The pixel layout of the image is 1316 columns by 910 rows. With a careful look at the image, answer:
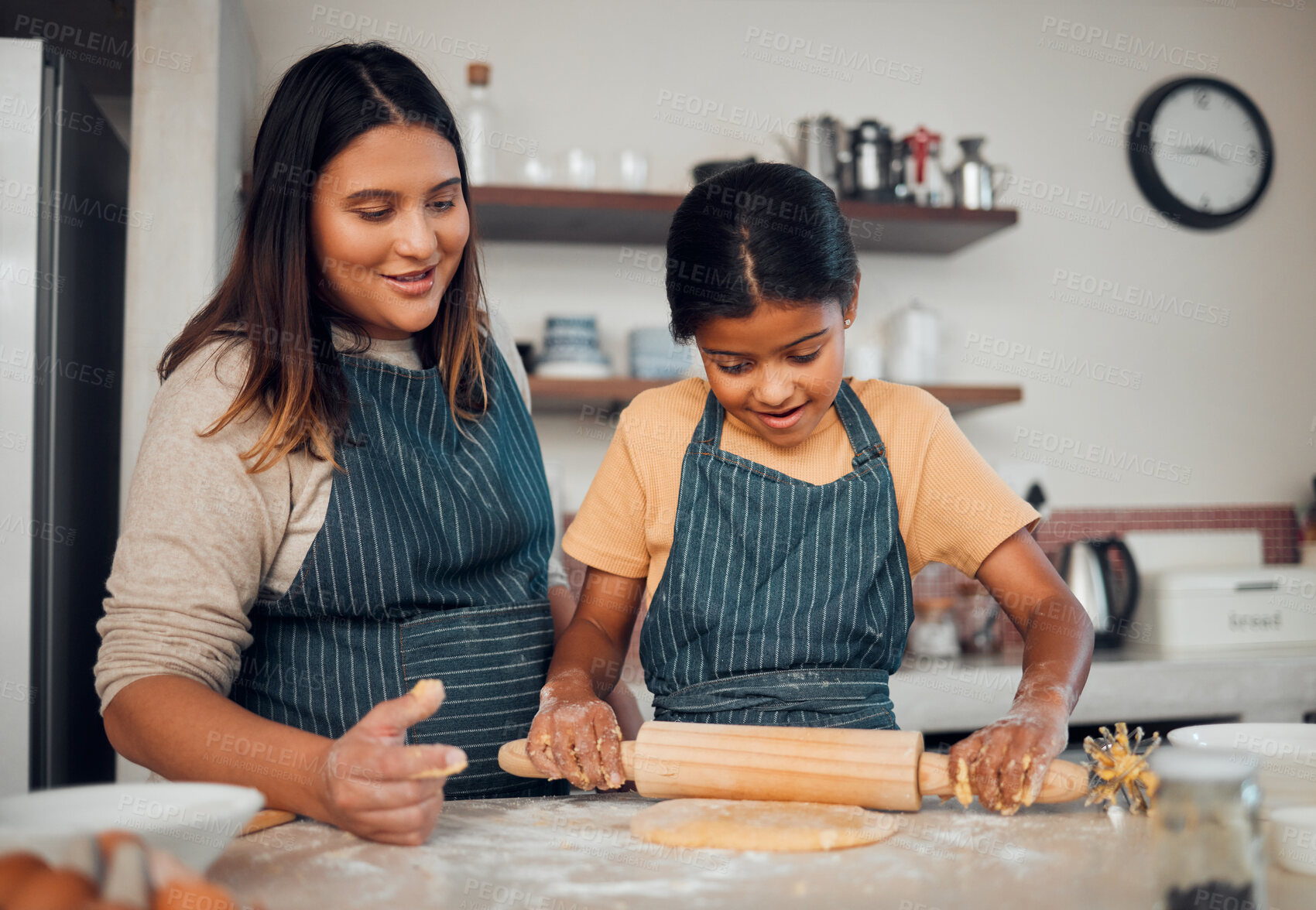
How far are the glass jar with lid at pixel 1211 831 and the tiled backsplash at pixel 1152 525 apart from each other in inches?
87.6

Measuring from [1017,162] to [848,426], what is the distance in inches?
83.1

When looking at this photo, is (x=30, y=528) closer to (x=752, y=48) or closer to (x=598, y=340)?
(x=598, y=340)

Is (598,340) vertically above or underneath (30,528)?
above

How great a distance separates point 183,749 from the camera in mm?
839

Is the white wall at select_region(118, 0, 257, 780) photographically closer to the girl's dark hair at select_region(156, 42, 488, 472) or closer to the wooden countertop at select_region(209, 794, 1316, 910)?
Answer: the girl's dark hair at select_region(156, 42, 488, 472)

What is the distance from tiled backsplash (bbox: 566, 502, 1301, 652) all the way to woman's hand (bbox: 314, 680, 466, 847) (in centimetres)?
194

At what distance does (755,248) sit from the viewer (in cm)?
103

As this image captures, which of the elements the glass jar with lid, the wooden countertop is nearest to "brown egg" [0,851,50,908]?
the wooden countertop

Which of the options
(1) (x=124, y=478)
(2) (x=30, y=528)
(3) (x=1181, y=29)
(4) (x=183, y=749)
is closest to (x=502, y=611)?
(4) (x=183, y=749)

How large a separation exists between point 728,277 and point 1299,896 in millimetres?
673

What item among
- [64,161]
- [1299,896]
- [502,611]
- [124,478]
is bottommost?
[1299,896]

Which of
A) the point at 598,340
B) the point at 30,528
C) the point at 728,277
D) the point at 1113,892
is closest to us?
the point at 1113,892

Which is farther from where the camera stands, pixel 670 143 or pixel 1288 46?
pixel 1288 46

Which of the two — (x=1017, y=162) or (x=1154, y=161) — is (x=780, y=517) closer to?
(x=1017, y=162)
